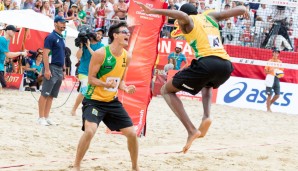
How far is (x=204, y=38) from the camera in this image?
829cm

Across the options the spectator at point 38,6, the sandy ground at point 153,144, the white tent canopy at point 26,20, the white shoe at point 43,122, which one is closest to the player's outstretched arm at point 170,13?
the sandy ground at point 153,144

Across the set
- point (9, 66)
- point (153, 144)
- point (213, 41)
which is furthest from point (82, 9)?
point (213, 41)

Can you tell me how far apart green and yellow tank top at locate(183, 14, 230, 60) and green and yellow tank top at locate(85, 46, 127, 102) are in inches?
34.0

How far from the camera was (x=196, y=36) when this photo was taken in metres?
8.30

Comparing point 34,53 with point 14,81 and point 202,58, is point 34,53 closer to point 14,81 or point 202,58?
point 14,81

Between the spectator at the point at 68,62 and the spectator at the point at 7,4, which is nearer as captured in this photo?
the spectator at the point at 7,4

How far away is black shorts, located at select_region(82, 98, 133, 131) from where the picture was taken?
8.02 meters

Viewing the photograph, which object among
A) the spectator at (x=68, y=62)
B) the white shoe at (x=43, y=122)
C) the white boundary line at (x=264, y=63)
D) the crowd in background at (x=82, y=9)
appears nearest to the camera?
the white shoe at (x=43, y=122)

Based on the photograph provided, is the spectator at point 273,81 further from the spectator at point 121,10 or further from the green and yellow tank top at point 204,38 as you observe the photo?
the green and yellow tank top at point 204,38

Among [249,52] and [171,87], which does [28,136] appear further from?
[249,52]

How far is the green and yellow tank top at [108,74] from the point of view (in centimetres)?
797

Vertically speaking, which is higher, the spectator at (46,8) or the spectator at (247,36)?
the spectator at (46,8)

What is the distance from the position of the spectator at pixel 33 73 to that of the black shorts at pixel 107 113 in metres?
10.5

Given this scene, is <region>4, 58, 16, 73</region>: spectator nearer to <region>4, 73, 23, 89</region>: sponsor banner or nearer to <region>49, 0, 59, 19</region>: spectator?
<region>4, 73, 23, 89</region>: sponsor banner
